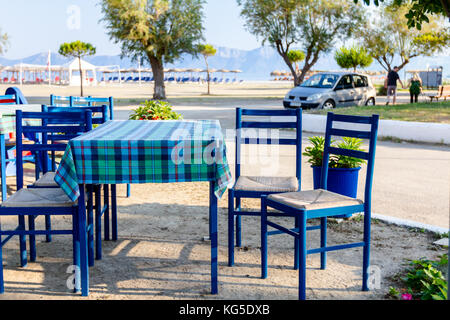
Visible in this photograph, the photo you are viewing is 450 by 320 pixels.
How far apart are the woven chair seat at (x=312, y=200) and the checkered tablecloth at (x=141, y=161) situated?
401mm

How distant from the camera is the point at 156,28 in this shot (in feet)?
88.4

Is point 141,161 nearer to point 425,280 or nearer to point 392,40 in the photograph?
point 425,280

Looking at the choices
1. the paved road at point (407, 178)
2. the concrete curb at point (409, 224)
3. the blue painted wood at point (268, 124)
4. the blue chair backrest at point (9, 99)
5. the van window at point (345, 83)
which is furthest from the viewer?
the van window at point (345, 83)

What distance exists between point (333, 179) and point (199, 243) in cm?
151

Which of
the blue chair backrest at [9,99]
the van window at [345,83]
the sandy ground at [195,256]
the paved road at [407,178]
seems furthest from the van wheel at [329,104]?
the blue chair backrest at [9,99]

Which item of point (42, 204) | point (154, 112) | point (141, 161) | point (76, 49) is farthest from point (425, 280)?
point (76, 49)

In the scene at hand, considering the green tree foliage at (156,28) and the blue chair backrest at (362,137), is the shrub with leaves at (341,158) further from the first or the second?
the green tree foliage at (156,28)

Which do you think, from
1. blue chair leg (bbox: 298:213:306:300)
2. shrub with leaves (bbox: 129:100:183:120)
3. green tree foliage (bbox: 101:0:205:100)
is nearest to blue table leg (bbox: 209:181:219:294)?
blue chair leg (bbox: 298:213:306:300)

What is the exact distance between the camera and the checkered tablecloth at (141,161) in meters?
3.33

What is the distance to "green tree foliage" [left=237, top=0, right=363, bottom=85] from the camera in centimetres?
2833

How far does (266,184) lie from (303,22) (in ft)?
85.7

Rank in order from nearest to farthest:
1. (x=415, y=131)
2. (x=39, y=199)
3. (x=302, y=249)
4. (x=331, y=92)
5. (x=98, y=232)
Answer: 1. (x=302, y=249)
2. (x=39, y=199)
3. (x=98, y=232)
4. (x=415, y=131)
5. (x=331, y=92)

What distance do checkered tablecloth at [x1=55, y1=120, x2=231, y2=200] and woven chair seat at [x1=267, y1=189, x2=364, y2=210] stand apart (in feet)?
1.32

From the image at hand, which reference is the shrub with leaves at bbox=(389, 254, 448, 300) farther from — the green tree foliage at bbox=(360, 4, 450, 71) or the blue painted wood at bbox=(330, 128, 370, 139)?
the green tree foliage at bbox=(360, 4, 450, 71)
